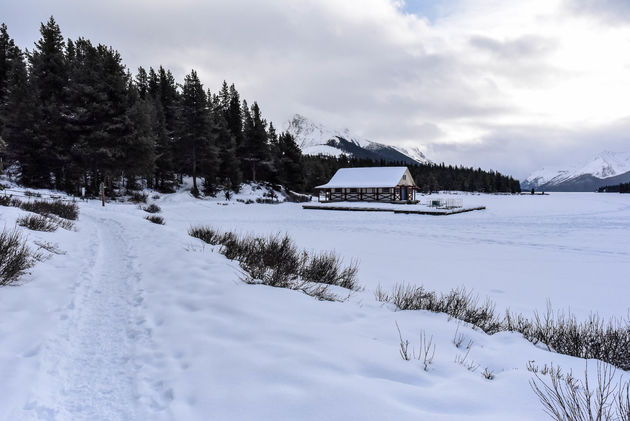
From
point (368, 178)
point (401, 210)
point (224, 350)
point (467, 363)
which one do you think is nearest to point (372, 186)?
point (368, 178)

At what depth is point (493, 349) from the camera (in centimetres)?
399

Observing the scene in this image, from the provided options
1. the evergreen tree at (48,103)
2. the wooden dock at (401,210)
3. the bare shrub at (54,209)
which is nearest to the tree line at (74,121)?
the evergreen tree at (48,103)

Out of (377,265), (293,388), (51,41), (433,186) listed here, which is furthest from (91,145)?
(433,186)

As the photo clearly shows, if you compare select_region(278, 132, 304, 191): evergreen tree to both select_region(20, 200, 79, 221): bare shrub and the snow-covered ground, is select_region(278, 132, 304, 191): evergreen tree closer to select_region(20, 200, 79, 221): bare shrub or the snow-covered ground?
select_region(20, 200, 79, 221): bare shrub

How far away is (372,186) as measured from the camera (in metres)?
44.8

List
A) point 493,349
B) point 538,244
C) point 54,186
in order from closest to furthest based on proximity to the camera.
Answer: point 493,349 < point 538,244 < point 54,186

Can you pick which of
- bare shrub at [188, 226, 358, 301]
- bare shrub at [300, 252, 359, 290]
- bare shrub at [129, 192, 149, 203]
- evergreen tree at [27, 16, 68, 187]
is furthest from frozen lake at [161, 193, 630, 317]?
evergreen tree at [27, 16, 68, 187]

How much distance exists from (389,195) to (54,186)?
1506 inches

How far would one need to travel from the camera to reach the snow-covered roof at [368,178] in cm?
4500

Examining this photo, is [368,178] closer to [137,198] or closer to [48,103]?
[137,198]

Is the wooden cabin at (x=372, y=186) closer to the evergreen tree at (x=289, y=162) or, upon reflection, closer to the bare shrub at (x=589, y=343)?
the evergreen tree at (x=289, y=162)

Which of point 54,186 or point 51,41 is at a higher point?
point 51,41

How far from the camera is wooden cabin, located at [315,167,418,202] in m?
44.4

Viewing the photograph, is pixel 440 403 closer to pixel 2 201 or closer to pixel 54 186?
pixel 2 201
